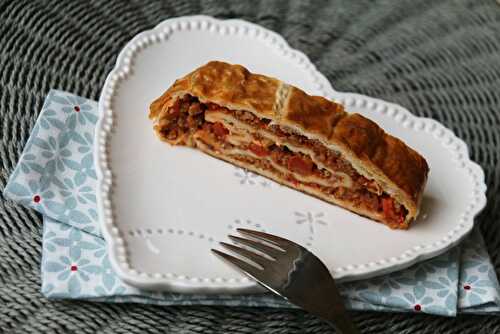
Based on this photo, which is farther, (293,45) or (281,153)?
(293,45)

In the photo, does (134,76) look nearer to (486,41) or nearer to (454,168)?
(454,168)

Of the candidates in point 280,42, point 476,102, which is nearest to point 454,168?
point 476,102

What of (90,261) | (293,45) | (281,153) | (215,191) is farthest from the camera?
(293,45)

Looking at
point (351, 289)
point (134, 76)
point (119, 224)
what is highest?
point (134, 76)

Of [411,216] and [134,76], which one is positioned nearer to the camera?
[411,216]

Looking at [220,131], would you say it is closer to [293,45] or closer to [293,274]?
[293,274]

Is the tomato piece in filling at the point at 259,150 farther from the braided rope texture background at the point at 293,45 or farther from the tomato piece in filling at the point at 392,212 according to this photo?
the braided rope texture background at the point at 293,45

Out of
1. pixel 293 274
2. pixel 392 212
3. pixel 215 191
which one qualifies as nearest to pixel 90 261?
pixel 215 191
